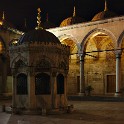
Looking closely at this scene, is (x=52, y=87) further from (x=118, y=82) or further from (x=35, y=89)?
(x=118, y=82)

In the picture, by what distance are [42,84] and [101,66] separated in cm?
1434

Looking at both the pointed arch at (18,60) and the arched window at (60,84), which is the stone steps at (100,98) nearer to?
the arched window at (60,84)

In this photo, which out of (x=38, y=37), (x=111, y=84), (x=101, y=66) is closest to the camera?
(x=38, y=37)

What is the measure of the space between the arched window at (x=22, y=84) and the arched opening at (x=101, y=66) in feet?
42.9

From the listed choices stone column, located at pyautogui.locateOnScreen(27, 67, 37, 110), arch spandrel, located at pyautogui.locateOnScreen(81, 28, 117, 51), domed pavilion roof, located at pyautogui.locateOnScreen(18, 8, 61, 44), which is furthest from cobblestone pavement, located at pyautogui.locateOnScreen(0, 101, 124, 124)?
arch spandrel, located at pyautogui.locateOnScreen(81, 28, 117, 51)

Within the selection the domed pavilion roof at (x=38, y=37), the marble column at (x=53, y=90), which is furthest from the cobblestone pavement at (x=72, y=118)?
the domed pavilion roof at (x=38, y=37)

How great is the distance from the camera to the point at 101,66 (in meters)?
24.2

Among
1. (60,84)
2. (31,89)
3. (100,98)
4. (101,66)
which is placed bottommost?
(100,98)

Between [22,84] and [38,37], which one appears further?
[38,37]

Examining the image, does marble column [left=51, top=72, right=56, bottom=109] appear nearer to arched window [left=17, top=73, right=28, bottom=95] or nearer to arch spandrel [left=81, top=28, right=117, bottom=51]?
arched window [left=17, top=73, right=28, bottom=95]

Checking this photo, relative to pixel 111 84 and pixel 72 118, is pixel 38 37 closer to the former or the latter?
pixel 72 118

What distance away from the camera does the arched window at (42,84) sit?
10477mm

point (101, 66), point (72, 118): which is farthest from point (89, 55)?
point (72, 118)

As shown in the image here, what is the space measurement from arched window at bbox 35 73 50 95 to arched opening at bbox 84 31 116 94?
1306 centimetres
